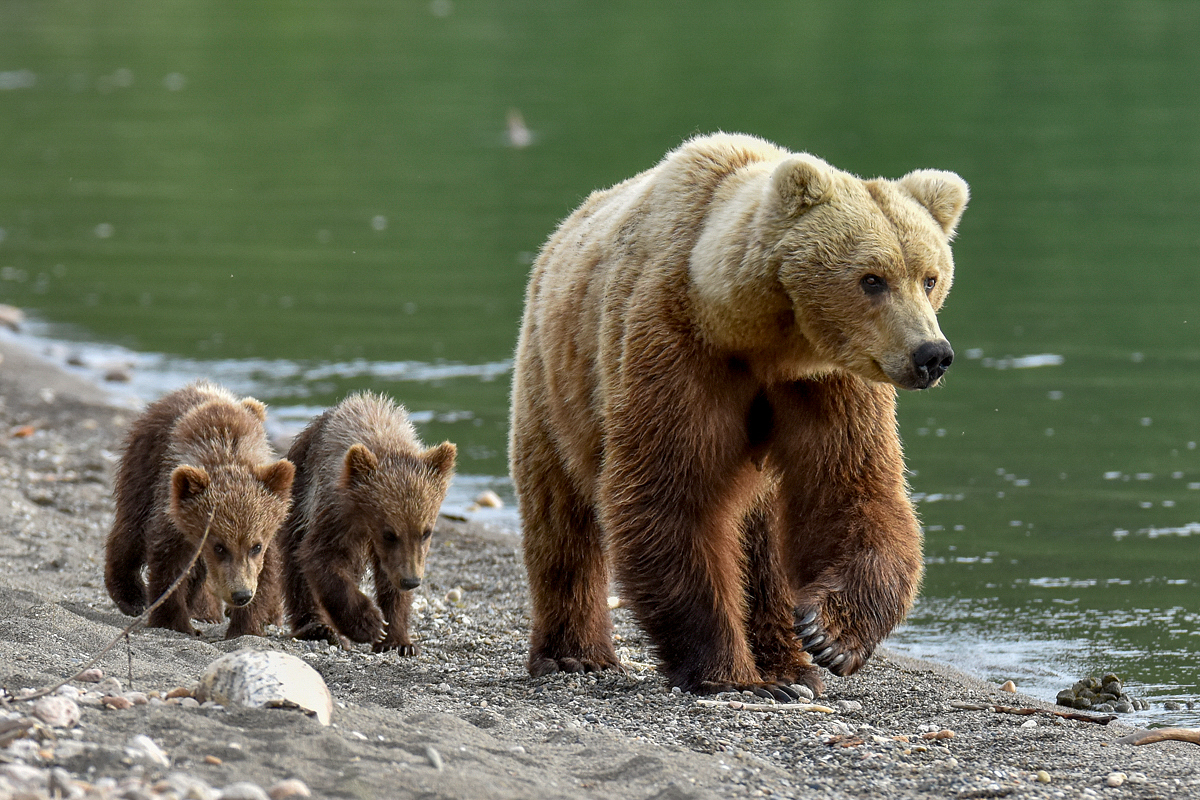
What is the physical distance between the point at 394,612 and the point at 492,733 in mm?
1903

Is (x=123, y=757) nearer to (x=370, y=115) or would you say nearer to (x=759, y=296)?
(x=759, y=296)

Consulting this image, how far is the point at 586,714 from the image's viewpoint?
235 inches

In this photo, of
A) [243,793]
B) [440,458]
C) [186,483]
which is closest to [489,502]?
[440,458]

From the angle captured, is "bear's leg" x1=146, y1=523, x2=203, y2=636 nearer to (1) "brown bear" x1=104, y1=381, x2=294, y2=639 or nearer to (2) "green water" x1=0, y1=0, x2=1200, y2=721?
(1) "brown bear" x1=104, y1=381, x2=294, y2=639

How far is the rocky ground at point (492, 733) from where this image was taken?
4441mm

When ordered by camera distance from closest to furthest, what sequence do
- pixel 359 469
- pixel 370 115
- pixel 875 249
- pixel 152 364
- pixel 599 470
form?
pixel 875 249 → pixel 599 470 → pixel 359 469 → pixel 152 364 → pixel 370 115

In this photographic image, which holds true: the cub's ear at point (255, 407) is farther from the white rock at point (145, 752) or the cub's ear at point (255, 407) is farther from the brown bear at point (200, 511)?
the white rock at point (145, 752)

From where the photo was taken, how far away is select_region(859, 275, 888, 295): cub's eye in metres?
5.52

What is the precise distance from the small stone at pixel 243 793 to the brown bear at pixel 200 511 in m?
2.56

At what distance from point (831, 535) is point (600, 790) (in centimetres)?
166

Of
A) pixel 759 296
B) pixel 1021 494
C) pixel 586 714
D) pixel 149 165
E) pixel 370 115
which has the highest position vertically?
pixel 370 115

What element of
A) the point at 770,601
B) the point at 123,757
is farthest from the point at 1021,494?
the point at 123,757

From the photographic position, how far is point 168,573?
23.4 feet

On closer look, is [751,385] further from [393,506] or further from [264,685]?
[264,685]
